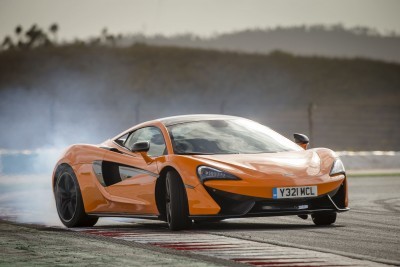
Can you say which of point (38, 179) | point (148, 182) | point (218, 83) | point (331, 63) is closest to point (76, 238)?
point (148, 182)

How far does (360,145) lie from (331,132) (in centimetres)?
661

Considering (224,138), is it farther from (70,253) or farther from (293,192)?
(70,253)

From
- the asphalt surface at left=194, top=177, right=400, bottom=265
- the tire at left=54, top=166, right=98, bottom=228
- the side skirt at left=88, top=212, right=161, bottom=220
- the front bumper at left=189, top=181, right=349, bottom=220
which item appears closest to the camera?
the asphalt surface at left=194, top=177, right=400, bottom=265

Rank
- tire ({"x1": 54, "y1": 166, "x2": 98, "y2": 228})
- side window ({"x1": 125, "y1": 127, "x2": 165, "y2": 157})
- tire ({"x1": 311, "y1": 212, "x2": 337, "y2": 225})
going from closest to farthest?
1. tire ({"x1": 311, "y1": 212, "x2": 337, "y2": 225})
2. side window ({"x1": 125, "y1": 127, "x2": 165, "y2": 157})
3. tire ({"x1": 54, "y1": 166, "x2": 98, "y2": 228})

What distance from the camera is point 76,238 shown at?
999 centimetres

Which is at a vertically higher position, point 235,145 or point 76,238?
point 235,145

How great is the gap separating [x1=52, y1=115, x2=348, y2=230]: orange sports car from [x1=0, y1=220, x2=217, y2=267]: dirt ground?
0.94 metres

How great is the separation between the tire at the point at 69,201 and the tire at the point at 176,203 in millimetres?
1658

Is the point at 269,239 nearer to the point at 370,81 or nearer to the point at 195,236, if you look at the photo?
the point at 195,236

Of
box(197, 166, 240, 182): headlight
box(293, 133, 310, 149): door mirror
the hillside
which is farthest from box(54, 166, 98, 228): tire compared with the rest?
the hillside

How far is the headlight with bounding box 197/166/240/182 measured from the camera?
33.1 ft

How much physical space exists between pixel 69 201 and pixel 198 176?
235 cm

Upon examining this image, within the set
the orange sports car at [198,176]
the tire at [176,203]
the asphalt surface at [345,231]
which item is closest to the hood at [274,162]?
the orange sports car at [198,176]

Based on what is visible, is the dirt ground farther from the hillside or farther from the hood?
the hillside
